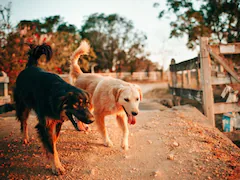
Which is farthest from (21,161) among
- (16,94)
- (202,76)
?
(202,76)

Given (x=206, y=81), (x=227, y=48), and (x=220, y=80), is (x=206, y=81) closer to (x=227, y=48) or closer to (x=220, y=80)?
(x=220, y=80)

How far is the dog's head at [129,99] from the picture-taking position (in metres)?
3.60

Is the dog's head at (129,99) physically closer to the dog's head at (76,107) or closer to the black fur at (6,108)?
the dog's head at (76,107)

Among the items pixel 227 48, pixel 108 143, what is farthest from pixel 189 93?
pixel 108 143

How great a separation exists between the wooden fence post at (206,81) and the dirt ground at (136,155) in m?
0.88

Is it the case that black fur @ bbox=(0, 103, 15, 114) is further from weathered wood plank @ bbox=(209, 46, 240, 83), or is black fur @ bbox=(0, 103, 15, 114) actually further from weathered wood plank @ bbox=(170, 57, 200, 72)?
weathered wood plank @ bbox=(209, 46, 240, 83)

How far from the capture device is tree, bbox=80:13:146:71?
38.6 meters

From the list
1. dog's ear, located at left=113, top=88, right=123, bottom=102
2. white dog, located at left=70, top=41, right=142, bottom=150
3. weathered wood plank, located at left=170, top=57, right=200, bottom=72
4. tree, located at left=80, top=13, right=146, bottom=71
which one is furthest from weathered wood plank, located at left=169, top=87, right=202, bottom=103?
tree, located at left=80, top=13, right=146, bottom=71

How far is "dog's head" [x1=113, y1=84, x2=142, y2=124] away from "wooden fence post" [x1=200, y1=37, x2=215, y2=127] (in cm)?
284

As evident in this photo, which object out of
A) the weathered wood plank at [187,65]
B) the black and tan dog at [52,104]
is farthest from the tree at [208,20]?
the black and tan dog at [52,104]

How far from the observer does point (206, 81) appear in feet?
19.0

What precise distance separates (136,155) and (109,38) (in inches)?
1447

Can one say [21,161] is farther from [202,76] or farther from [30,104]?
[202,76]

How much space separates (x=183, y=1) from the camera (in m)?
17.0
